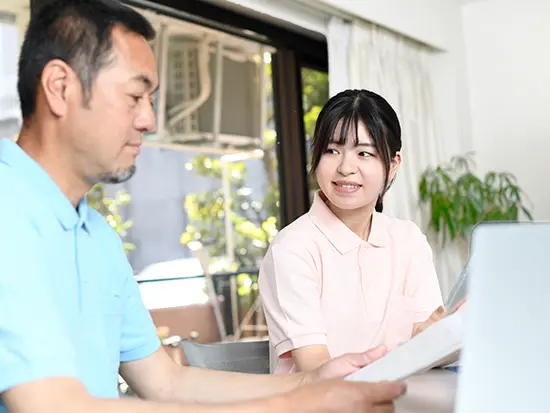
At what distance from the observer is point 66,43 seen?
1.06m

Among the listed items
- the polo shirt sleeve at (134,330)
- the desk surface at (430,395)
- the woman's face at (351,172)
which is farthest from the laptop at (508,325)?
the woman's face at (351,172)

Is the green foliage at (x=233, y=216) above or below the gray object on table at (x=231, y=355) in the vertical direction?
above

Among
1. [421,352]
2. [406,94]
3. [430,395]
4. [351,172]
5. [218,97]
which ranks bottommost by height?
[430,395]

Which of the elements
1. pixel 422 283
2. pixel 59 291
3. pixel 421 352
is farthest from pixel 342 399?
pixel 422 283

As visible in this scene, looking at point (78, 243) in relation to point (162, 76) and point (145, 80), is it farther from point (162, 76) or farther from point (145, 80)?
point (162, 76)

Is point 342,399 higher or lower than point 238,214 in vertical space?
lower

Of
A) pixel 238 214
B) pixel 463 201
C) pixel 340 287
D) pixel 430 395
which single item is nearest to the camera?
pixel 430 395

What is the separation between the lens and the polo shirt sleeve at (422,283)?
173cm

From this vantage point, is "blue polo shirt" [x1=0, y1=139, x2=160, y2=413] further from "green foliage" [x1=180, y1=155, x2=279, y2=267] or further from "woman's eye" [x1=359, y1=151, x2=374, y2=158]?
"green foliage" [x1=180, y1=155, x2=279, y2=267]

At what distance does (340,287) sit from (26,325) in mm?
924

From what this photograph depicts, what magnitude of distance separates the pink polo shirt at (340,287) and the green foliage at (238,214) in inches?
97.0

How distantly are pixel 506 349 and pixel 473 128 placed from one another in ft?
13.3

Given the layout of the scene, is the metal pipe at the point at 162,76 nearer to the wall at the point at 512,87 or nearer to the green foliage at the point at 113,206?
the green foliage at the point at 113,206

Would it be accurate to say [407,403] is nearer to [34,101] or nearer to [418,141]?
[34,101]
